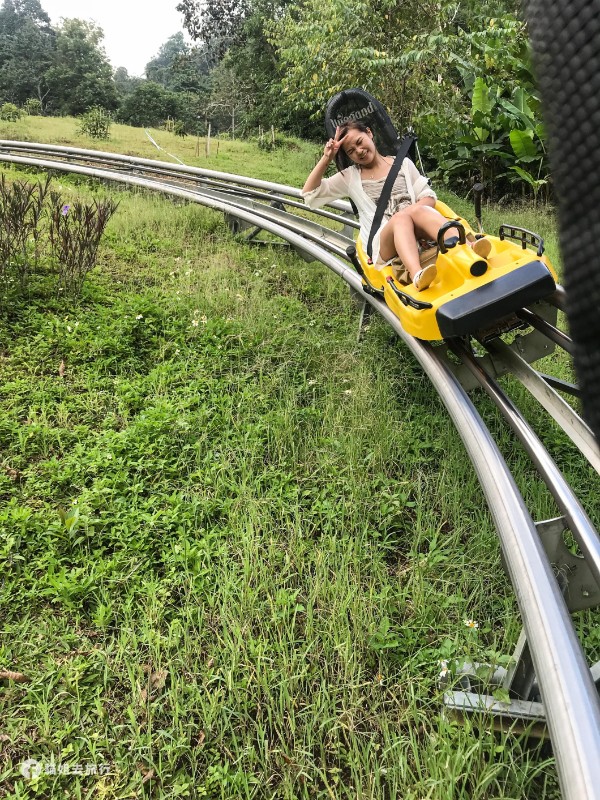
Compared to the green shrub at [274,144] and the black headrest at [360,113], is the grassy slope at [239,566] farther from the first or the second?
the green shrub at [274,144]

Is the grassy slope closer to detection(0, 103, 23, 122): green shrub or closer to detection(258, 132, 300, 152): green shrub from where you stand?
detection(258, 132, 300, 152): green shrub

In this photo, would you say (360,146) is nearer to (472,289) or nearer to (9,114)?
(472,289)

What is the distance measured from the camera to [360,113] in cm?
340

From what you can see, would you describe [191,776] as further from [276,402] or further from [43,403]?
[43,403]

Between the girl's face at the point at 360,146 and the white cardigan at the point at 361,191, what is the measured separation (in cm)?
8

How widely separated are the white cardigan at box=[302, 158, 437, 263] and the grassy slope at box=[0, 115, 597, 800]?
83 cm

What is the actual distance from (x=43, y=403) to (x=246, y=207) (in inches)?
147

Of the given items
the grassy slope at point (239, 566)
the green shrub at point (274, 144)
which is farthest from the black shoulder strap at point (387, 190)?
the green shrub at point (274, 144)

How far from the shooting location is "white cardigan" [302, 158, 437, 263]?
3375mm

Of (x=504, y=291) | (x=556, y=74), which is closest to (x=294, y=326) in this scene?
(x=504, y=291)

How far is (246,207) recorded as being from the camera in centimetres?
631

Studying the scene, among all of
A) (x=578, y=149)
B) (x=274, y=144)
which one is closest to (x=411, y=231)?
(x=578, y=149)

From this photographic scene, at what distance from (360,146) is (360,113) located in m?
0.18

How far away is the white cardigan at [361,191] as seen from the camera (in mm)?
3375
